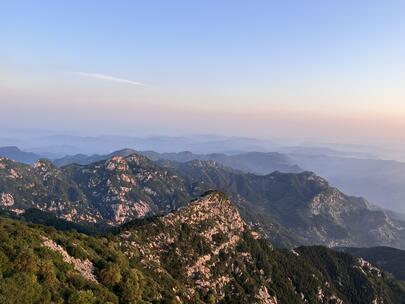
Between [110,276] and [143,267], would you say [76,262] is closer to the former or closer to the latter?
[110,276]

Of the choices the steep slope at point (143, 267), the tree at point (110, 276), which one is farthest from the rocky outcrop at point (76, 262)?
the tree at point (110, 276)

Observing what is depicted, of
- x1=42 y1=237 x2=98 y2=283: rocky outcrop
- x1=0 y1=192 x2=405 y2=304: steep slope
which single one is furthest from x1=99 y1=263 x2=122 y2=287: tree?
x1=42 y1=237 x2=98 y2=283: rocky outcrop

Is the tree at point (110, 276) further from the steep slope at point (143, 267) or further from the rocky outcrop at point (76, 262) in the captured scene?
the rocky outcrop at point (76, 262)

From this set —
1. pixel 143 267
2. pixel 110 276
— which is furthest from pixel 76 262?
pixel 143 267

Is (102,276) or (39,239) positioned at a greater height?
→ (39,239)

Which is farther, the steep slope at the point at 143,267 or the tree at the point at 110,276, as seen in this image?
the tree at the point at 110,276

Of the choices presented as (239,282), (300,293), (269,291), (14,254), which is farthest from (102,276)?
(300,293)

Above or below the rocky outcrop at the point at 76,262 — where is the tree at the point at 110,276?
below

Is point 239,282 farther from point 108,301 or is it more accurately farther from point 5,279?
point 5,279

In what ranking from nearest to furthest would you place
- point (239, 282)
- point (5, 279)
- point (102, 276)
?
point (5, 279) → point (102, 276) → point (239, 282)
